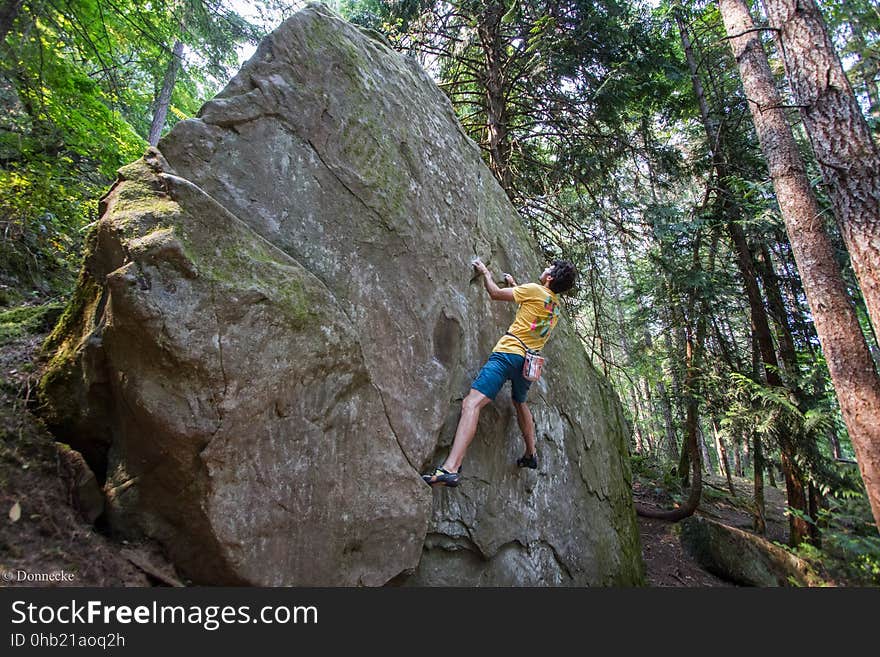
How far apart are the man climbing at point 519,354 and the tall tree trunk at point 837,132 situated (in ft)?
9.31

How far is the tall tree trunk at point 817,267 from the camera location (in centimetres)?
472

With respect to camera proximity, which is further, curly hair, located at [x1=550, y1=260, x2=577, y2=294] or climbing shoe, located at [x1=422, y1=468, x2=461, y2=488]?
curly hair, located at [x1=550, y1=260, x2=577, y2=294]

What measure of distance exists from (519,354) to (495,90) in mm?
6307

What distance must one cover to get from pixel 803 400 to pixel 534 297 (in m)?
5.30

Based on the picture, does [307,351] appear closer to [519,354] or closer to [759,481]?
[519,354]

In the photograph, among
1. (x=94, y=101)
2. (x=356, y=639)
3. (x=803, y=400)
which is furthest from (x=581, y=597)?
(x=94, y=101)

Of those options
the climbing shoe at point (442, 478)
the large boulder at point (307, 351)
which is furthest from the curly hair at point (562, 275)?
the climbing shoe at point (442, 478)

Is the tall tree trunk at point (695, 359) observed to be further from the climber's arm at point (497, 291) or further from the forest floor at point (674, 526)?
the climber's arm at point (497, 291)

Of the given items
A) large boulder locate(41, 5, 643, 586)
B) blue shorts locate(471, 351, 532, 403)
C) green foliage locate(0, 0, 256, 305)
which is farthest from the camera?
green foliage locate(0, 0, 256, 305)

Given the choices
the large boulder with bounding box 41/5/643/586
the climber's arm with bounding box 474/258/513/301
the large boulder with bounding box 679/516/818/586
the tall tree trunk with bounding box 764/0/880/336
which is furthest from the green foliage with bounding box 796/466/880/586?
the climber's arm with bounding box 474/258/513/301

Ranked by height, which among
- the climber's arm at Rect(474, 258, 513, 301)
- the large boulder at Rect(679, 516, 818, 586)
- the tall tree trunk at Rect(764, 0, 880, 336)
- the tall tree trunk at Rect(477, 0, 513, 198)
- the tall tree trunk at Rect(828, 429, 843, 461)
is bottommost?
the large boulder at Rect(679, 516, 818, 586)

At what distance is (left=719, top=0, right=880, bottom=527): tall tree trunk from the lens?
186 inches

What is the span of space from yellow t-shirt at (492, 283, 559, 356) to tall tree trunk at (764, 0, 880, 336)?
3046 mm

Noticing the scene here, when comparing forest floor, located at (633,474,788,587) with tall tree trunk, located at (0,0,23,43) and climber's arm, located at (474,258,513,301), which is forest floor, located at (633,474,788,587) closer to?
climber's arm, located at (474,258,513,301)
